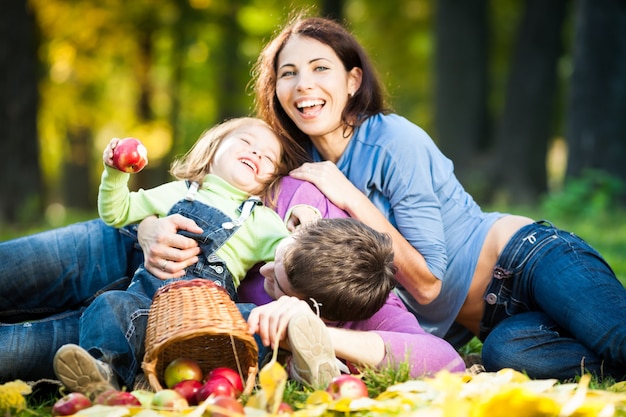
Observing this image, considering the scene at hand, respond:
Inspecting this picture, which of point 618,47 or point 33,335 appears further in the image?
point 618,47

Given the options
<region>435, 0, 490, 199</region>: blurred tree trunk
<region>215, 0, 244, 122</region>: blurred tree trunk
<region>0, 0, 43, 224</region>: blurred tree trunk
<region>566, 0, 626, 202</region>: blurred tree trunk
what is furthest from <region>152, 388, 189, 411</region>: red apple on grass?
<region>215, 0, 244, 122</region>: blurred tree trunk

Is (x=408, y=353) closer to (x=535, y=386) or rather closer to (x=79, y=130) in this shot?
(x=535, y=386)

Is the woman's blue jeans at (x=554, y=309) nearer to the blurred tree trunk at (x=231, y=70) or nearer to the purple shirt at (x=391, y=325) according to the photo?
the purple shirt at (x=391, y=325)

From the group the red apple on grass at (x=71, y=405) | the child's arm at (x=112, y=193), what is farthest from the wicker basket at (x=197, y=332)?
the child's arm at (x=112, y=193)

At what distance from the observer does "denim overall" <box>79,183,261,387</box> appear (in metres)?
2.86

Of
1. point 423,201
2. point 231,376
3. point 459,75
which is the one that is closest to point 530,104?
point 459,75

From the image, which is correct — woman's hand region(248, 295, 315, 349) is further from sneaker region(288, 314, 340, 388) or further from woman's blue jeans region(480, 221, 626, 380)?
woman's blue jeans region(480, 221, 626, 380)

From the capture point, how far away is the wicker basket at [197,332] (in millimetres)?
2596

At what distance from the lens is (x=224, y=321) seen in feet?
8.64

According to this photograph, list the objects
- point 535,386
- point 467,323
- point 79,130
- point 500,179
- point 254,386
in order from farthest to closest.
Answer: point 79,130 → point 500,179 → point 467,323 → point 254,386 → point 535,386

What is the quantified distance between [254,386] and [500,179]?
9997mm

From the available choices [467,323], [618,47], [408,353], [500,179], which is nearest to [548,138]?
[500,179]

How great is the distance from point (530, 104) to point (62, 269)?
9595 millimetres

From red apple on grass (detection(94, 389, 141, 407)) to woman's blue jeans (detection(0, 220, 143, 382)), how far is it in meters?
0.98
